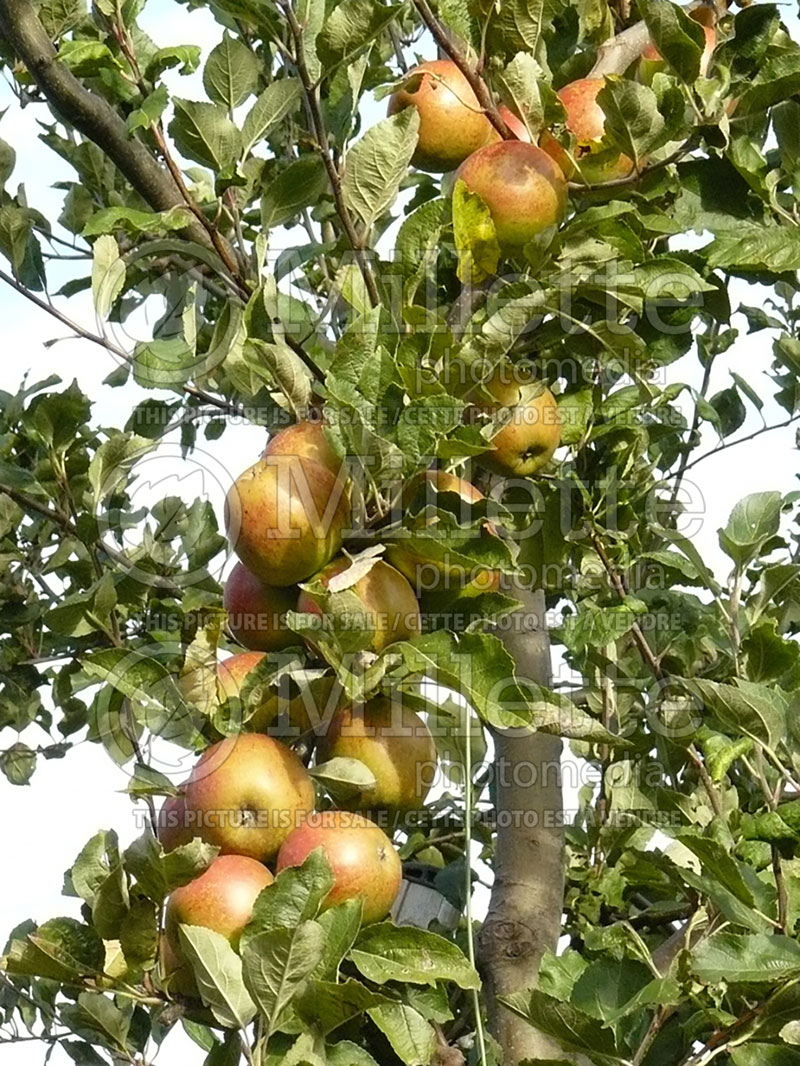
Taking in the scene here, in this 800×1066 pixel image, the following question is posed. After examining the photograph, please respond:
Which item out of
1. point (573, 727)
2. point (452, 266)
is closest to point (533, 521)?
point (452, 266)

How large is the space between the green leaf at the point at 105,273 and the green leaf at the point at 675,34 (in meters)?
0.51

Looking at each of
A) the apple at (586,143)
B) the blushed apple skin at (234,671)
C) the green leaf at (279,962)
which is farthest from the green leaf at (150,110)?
the green leaf at (279,962)

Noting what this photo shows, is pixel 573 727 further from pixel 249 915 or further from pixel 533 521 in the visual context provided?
pixel 533 521

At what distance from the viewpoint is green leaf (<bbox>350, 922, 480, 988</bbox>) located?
3.21 ft

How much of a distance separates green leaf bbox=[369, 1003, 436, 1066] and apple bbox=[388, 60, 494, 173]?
2.51 ft

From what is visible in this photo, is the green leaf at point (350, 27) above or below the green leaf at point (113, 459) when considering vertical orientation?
above

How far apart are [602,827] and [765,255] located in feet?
Result: 2.32

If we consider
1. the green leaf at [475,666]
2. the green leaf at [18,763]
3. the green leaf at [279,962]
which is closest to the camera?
the green leaf at [279,962]

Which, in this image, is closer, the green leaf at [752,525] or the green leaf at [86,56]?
the green leaf at [86,56]

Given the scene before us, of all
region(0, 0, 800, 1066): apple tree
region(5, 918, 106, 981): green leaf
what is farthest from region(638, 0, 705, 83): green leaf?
region(5, 918, 106, 981): green leaf

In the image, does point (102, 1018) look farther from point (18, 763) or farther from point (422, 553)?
point (18, 763)

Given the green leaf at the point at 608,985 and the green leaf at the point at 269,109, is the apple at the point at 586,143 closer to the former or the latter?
the green leaf at the point at 269,109

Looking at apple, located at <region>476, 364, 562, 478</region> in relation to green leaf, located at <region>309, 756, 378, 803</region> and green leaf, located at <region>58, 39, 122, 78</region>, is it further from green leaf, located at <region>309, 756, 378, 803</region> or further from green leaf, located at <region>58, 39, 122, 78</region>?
green leaf, located at <region>58, 39, 122, 78</region>

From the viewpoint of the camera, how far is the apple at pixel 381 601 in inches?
39.6
